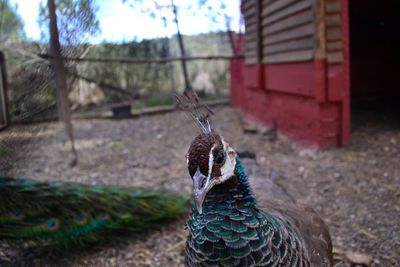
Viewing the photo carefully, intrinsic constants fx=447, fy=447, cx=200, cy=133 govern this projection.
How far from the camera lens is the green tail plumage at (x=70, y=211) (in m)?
2.95

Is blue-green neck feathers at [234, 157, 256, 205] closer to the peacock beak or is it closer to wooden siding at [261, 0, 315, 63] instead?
the peacock beak

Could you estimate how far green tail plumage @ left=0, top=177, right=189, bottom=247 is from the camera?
2945 millimetres

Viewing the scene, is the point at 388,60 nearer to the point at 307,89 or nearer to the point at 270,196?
the point at 307,89

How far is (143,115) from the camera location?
991 cm

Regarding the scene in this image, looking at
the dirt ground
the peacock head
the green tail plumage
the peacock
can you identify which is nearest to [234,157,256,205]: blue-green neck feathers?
the peacock

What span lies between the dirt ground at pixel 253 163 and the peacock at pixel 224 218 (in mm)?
1228

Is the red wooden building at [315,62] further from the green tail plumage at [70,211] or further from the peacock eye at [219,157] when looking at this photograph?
the peacock eye at [219,157]

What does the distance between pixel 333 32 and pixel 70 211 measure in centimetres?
353

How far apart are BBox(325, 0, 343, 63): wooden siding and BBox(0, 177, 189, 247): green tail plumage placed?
2.86m

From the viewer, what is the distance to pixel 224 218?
1846 mm

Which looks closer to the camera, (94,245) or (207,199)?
(207,199)

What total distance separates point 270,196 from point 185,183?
6.75 ft

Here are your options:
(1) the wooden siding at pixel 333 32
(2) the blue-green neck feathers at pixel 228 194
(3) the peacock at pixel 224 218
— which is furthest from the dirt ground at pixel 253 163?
(2) the blue-green neck feathers at pixel 228 194

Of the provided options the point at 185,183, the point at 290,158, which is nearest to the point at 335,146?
the point at 290,158
